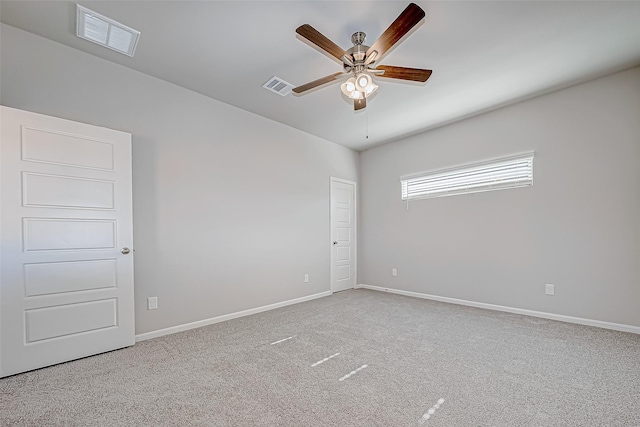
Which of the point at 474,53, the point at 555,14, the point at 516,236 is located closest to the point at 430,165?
the point at 516,236

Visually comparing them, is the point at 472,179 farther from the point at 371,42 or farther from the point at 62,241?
the point at 62,241

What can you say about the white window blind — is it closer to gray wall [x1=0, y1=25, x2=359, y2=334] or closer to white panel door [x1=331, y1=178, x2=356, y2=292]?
white panel door [x1=331, y1=178, x2=356, y2=292]

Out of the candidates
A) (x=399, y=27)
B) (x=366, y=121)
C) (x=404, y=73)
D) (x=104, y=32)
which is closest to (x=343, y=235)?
(x=366, y=121)

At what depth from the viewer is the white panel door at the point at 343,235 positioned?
5.00 metres

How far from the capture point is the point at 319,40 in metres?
1.91

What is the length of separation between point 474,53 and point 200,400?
3619 millimetres

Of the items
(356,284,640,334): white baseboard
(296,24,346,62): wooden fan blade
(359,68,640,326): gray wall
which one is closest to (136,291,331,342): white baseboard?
(356,284,640,334): white baseboard

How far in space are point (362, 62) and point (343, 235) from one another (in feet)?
11.3

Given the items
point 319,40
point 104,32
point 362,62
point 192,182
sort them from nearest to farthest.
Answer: point 319,40
point 362,62
point 104,32
point 192,182

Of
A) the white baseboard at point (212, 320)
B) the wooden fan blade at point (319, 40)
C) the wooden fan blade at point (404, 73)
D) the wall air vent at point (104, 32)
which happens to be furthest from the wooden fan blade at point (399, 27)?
the white baseboard at point (212, 320)

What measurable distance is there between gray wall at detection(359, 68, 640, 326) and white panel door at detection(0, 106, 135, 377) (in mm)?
4069

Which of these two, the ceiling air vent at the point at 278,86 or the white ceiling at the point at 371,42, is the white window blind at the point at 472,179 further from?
the ceiling air vent at the point at 278,86

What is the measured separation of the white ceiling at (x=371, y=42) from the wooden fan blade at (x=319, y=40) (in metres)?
0.33

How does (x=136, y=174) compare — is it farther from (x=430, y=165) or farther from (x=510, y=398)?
(x=430, y=165)
